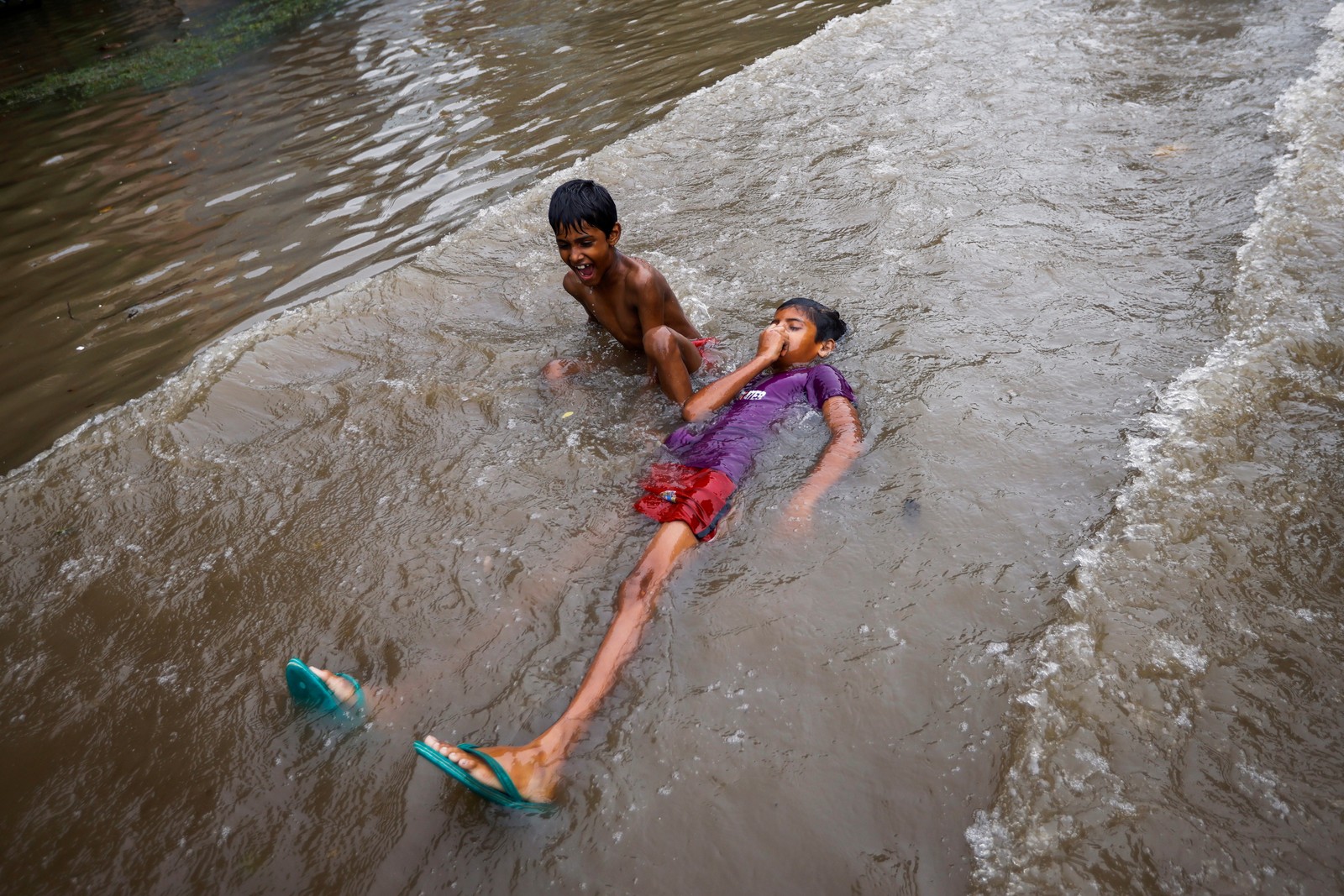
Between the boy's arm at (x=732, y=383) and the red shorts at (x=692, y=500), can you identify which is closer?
the red shorts at (x=692, y=500)

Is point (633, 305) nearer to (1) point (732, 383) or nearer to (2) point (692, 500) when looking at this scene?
(1) point (732, 383)

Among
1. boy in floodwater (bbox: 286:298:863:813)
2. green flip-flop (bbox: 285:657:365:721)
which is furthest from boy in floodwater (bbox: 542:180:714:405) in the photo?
green flip-flop (bbox: 285:657:365:721)

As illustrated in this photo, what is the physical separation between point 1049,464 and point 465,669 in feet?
7.65

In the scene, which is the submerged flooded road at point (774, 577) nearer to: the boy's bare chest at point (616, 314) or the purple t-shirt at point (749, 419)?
the purple t-shirt at point (749, 419)

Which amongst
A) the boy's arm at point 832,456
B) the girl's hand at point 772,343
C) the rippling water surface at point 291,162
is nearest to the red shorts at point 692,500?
the boy's arm at point 832,456

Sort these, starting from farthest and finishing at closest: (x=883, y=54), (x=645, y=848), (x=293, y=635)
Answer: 1. (x=883, y=54)
2. (x=293, y=635)
3. (x=645, y=848)

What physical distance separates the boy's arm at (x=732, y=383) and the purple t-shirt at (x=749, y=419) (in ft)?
0.21

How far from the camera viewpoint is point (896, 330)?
416cm

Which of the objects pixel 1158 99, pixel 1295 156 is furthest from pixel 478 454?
pixel 1158 99

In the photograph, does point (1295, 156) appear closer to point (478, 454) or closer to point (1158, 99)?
point (1158, 99)

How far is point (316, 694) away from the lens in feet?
8.09

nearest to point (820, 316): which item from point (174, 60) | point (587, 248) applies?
point (587, 248)

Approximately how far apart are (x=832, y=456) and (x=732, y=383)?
602 millimetres

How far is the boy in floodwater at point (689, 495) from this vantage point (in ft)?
7.23
